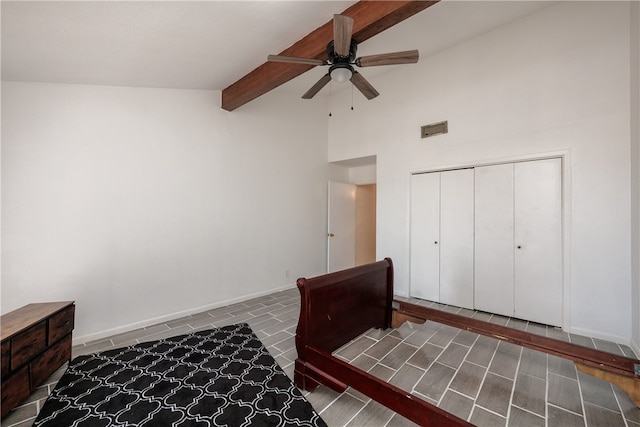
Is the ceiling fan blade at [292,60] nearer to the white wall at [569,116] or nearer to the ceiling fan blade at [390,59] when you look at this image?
the ceiling fan blade at [390,59]

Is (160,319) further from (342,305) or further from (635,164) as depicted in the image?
(635,164)

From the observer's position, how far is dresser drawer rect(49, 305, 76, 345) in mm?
2088

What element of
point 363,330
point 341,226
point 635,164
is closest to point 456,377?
point 363,330

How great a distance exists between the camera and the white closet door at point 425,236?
392 cm

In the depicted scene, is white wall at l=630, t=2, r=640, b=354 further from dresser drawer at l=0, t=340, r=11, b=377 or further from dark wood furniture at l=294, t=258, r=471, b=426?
dresser drawer at l=0, t=340, r=11, b=377

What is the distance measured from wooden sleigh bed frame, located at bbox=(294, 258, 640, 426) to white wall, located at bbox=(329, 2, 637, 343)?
137cm

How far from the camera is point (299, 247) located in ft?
15.8

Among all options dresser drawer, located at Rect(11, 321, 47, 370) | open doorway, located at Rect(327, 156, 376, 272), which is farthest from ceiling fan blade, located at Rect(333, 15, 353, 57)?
dresser drawer, located at Rect(11, 321, 47, 370)

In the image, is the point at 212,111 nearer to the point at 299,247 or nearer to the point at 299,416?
the point at 299,247

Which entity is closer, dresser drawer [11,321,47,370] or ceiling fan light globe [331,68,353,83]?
dresser drawer [11,321,47,370]

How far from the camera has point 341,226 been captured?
5508 mm

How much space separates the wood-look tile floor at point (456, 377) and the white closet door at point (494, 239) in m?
0.29

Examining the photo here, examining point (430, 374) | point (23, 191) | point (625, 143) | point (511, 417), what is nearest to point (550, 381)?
point (511, 417)

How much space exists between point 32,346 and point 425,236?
4457 millimetres
